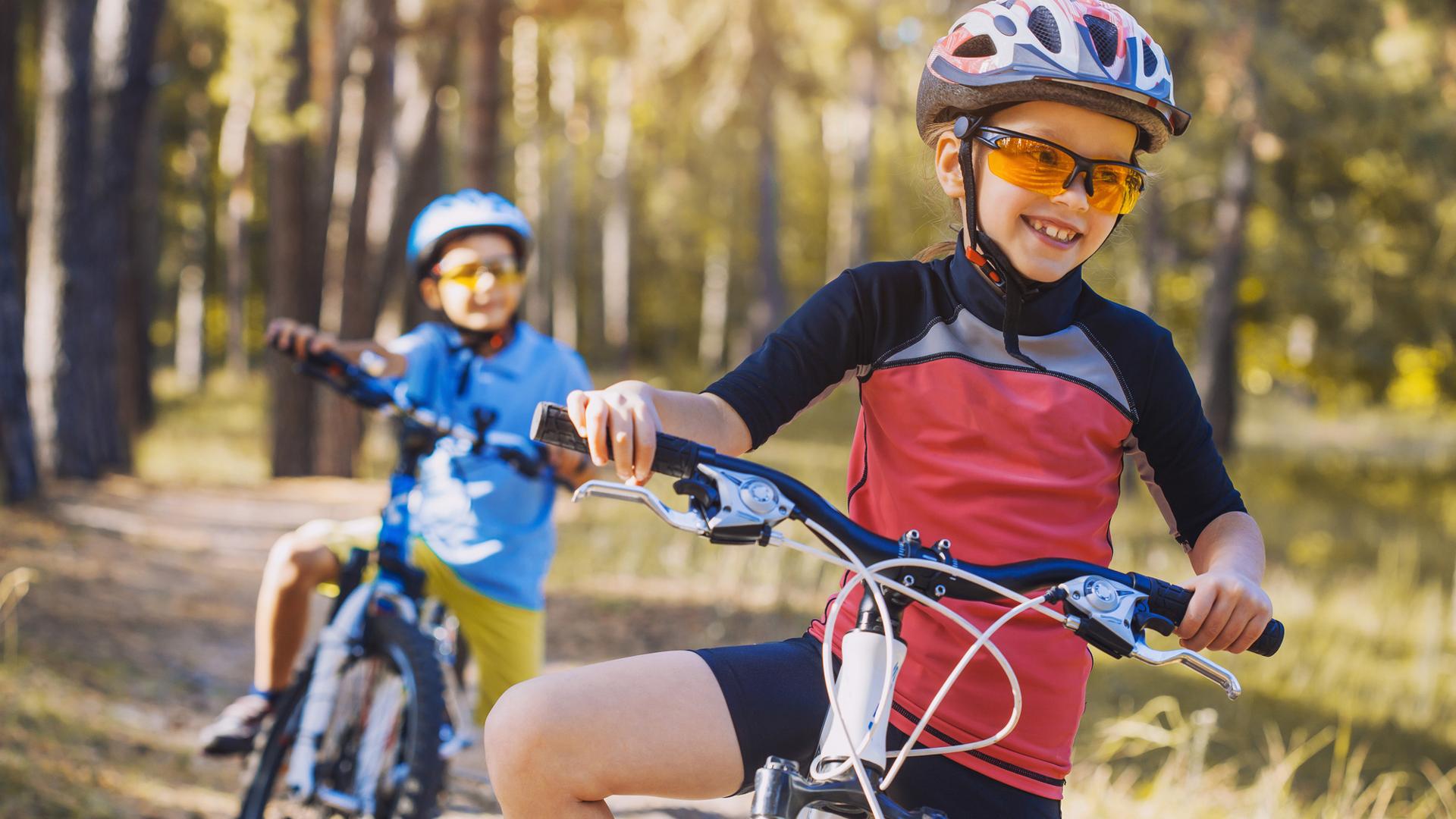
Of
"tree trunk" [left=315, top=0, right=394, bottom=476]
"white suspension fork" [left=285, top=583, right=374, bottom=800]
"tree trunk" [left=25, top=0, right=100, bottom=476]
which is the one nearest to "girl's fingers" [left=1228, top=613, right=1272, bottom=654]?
"white suspension fork" [left=285, top=583, right=374, bottom=800]

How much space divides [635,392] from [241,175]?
28907 millimetres

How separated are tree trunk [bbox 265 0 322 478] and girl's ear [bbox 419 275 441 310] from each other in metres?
11.1

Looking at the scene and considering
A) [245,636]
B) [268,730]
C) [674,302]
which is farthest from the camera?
[674,302]

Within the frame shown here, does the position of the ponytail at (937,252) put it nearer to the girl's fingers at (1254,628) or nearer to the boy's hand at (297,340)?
the girl's fingers at (1254,628)

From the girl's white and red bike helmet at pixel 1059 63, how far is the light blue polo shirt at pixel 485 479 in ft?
7.83

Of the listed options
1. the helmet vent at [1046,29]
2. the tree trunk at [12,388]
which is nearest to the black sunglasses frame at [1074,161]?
the helmet vent at [1046,29]

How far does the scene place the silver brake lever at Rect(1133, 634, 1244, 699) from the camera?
1858mm

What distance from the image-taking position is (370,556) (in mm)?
4387

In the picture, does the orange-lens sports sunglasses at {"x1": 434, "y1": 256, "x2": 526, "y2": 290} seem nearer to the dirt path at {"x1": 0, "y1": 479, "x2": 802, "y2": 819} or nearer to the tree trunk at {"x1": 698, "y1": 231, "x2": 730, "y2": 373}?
the dirt path at {"x1": 0, "y1": 479, "x2": 802, "y2": 819}

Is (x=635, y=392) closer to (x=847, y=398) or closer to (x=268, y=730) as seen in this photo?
(x=268, y=730)

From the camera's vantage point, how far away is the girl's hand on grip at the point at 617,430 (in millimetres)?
1950

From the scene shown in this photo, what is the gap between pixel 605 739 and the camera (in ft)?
6.93

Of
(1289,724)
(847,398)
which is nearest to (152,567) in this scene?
(1289,724)

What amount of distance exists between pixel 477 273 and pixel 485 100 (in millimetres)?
8759
